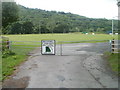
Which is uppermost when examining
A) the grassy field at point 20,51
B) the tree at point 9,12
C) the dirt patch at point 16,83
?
the tree at point 9,12

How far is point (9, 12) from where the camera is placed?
675 inches

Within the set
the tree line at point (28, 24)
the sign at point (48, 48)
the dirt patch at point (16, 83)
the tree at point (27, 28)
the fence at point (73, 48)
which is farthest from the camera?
the tree at point (27, 28)

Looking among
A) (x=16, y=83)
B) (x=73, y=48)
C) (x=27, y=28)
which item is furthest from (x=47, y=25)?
(x=16, y=83)

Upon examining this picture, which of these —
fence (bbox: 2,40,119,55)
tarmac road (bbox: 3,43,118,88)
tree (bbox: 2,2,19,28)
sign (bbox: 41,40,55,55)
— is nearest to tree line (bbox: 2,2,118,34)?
tree (bbox: 2,2,19,28)

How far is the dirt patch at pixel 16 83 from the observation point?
5477 mm

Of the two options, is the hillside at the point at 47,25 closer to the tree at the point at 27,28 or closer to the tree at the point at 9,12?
the tree at the point at 27,28

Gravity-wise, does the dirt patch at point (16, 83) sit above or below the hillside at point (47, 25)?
below

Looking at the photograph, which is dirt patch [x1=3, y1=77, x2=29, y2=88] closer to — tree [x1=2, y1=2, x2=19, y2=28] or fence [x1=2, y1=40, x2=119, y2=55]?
fence [x1=2, y1=40, x2=119, y2=55]

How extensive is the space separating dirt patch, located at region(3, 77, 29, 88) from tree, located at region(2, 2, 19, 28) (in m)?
12.1

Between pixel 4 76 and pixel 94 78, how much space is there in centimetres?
369

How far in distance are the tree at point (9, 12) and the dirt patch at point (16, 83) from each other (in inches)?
477

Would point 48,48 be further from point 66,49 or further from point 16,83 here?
point 16,83

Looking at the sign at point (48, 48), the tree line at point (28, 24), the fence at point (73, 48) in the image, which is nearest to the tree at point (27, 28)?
the tree line at point (28, 24)

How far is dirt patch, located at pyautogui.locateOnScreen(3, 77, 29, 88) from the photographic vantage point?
5477mm
